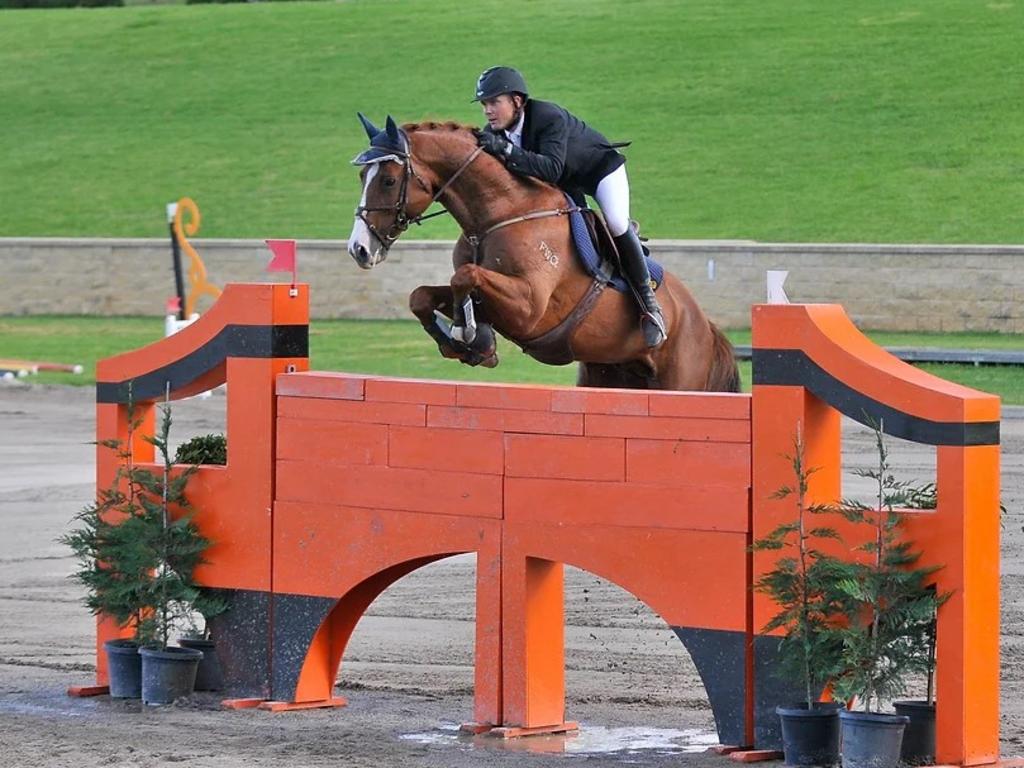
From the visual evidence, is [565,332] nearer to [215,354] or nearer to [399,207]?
[399,207]

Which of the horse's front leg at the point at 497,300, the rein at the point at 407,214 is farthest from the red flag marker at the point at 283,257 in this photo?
the horse's front leg at the point at 497,300

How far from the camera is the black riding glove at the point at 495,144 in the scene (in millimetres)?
9227

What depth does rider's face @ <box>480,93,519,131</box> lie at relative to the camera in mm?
9273

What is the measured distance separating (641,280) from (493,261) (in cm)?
82

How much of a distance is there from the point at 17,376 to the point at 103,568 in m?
14.9

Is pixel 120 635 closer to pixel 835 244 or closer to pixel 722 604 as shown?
pixel 722 604

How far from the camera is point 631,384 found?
33.5 ft

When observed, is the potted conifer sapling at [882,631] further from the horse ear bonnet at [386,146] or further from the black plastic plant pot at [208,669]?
the horse ear bonnet at [386,146]

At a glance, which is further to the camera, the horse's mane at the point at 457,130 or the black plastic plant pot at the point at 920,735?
the horse's mane at the point at 457,130

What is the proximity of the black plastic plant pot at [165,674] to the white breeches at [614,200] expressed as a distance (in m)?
3.08

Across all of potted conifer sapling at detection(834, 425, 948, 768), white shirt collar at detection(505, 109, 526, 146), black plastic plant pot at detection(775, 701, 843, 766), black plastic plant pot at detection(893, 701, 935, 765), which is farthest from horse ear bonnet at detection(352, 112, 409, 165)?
black plastic plant pot at detection(893, 701, 935, 765)

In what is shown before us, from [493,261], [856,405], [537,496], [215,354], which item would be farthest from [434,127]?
[856,405]

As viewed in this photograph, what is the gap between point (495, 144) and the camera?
9.22 m

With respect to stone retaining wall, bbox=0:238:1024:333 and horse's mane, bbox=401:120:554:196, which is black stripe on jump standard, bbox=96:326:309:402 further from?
stone retaining wall, bbox=0:238:1024:333
